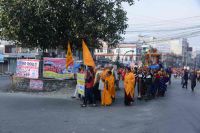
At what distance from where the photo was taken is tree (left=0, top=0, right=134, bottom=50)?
23859 millimetres

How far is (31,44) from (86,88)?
8.25 meters

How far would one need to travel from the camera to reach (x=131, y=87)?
1956 centimetres

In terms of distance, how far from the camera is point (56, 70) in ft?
85.6

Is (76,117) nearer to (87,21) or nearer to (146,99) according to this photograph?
(146,99)

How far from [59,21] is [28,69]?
3335 mm

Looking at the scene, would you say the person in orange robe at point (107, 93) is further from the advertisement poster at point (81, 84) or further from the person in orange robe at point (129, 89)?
the advertisement poster at point (81, 84)

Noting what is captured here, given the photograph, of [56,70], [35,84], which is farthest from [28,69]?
[56,70]

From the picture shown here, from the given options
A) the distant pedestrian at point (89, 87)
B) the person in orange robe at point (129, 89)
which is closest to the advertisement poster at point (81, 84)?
the distant pedestrian at point (89, 87)

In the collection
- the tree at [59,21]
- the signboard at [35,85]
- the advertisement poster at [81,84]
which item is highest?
the tree at [59,21]

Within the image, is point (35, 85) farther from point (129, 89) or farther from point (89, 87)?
point (129, 89)

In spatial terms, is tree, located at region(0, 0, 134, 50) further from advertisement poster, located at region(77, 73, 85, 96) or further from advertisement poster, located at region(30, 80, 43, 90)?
advertisement poster, located at region(77, 73, 85, 96)

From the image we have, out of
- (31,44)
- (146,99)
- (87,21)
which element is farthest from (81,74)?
(31,44)

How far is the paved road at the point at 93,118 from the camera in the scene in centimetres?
1236

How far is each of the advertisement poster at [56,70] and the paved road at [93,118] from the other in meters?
6.48
